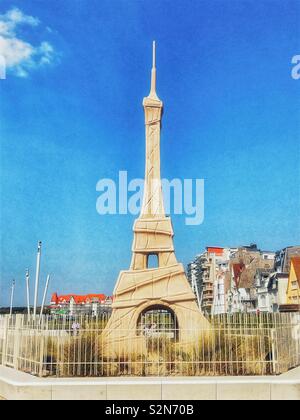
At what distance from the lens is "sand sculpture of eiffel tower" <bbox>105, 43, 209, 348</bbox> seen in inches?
588

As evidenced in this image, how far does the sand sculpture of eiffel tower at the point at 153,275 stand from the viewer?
14.9m

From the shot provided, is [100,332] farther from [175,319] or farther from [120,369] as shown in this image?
[175,319]

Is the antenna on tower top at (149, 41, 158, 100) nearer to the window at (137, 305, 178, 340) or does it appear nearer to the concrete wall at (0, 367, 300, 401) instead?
the window at (137, 305, 178, 340)

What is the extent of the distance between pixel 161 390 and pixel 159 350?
8.96ft

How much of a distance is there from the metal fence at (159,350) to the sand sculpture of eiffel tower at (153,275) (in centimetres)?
329

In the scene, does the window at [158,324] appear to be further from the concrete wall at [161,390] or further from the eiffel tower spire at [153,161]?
the eiffel tower spire at [153,161]

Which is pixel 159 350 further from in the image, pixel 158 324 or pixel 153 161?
pixel 153 161

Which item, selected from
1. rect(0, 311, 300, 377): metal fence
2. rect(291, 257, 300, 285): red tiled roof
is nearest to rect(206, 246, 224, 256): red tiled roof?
rect(291, 257, 300, 285): red tiled roof

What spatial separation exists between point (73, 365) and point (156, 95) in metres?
10.7

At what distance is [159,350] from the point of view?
10.9 meters

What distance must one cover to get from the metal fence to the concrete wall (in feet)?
4.91

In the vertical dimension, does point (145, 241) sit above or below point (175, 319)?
above
